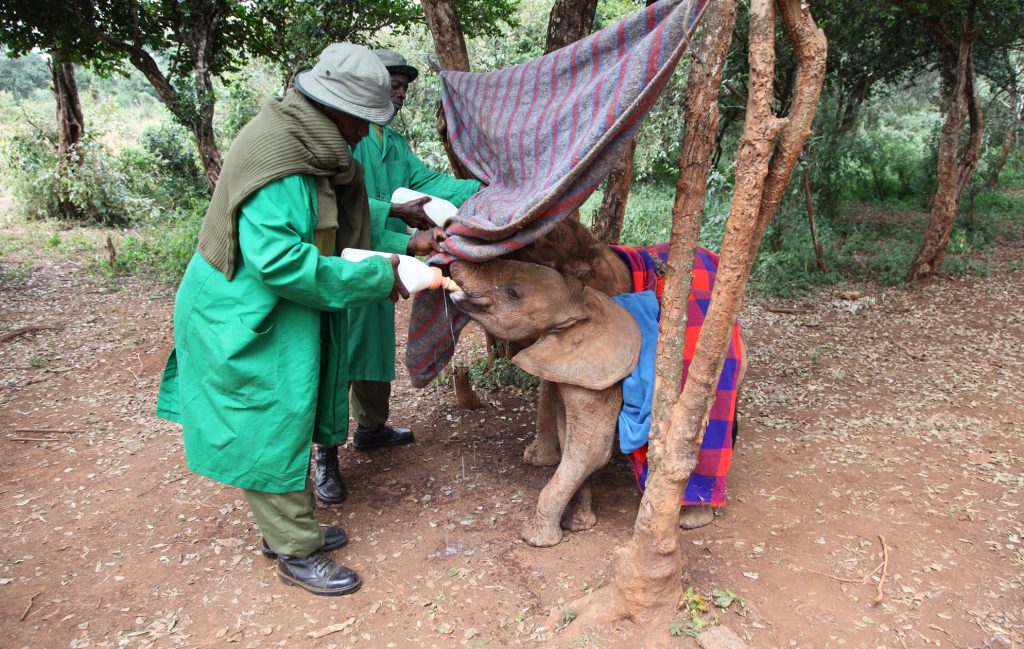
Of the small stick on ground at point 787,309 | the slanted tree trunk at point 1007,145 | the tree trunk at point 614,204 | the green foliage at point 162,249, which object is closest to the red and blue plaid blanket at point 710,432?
the tree trunk at point 614,204

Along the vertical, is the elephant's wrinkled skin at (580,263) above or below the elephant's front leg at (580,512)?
above

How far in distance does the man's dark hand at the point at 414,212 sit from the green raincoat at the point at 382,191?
198mm

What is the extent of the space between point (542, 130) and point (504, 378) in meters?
2.59

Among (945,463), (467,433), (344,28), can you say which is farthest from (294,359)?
(344,28)

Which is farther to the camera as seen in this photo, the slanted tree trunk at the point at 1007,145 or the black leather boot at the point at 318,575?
the slanted tree trunk at the point at 1007,145

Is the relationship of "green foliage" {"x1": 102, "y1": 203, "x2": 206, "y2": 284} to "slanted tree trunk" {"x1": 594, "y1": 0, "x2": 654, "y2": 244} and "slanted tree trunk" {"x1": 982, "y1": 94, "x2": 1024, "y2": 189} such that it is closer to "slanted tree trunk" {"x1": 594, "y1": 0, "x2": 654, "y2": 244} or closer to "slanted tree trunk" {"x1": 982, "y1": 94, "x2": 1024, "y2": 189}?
"slanted tree trunk" {"x1": 594, "y1": 0, "x2": 654, "y2": 244}

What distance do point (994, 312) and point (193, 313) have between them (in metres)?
6.97

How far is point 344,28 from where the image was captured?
8.01 meters

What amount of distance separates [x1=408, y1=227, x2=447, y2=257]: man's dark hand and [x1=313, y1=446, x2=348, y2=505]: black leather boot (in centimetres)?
128

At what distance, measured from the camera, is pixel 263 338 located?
276cm

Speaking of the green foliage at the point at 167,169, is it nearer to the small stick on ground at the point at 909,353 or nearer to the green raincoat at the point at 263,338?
the green raincoat at the point at 263,338

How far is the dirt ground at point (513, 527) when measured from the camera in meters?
2.73

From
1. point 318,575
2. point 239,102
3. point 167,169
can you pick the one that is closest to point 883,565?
point 318,575

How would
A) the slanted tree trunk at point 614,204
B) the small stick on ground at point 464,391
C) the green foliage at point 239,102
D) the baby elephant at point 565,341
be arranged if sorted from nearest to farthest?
the baby elephant at point 565,341 < the slanted tree trunk at point 614,204 < the small stick on ground at point 464,391 < the green foliage at point 239,102
